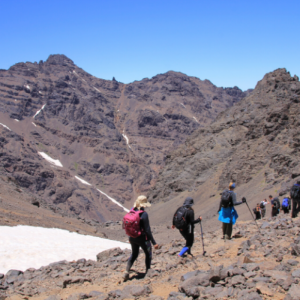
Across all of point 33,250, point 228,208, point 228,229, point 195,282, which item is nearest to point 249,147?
point 228,229

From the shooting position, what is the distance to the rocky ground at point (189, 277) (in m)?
4.68

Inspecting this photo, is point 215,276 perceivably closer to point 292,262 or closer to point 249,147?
point 292,262

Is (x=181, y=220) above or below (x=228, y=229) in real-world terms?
above

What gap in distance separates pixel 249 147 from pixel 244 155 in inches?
86.1

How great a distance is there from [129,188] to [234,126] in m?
83.0

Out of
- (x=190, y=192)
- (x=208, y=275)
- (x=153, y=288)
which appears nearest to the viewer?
(x=208, y=275)

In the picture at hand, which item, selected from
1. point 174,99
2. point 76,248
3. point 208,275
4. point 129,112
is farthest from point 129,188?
point 208,275

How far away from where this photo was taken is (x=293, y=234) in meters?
8.17

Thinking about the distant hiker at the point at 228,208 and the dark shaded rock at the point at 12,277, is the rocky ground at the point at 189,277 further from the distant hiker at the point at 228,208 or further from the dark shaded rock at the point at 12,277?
the distant hiker at the point at 228,208

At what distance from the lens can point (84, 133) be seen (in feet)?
483

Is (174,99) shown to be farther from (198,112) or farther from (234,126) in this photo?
(234,126)

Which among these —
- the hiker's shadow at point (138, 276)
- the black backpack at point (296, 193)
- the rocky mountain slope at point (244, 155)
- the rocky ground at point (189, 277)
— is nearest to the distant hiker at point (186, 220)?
the rocky ground at point (189, 277)

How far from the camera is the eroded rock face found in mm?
34562

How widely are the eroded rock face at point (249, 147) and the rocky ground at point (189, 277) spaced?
19720 millimetres
